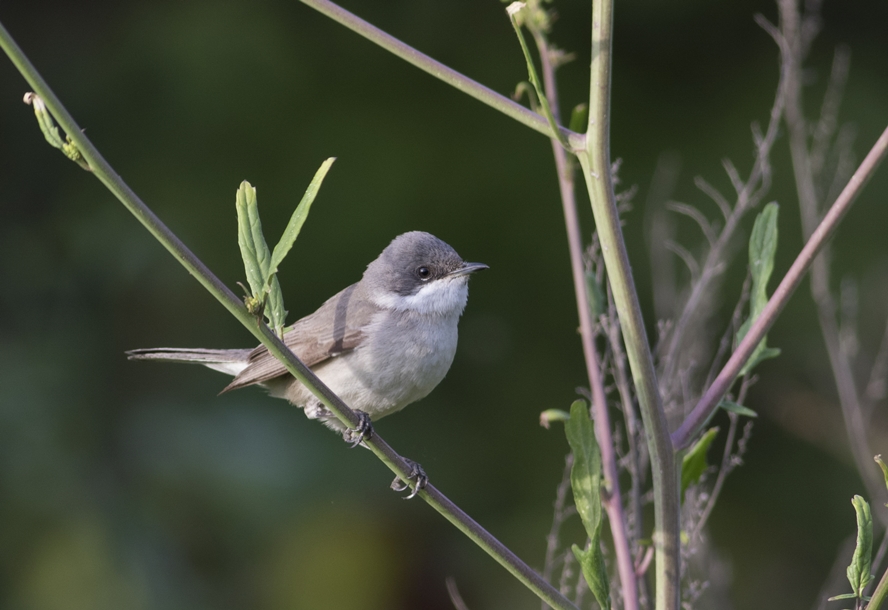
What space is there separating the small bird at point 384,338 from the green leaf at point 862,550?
154 centimetres

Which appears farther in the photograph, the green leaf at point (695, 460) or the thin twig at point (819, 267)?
the thin twig at point (819, 267)

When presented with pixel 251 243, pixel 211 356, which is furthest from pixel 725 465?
pixel 211 356

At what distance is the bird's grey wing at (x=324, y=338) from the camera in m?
3.16

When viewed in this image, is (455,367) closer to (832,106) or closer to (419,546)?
(419,546)

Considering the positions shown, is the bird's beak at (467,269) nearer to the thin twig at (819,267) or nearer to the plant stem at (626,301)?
the thin twig at (819,267)

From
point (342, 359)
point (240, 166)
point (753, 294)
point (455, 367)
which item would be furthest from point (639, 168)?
point (753, 294)

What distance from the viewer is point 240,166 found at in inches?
194

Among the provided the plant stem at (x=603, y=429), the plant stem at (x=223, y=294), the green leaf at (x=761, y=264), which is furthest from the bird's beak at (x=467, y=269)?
the plant stem at (x=223, y=294)

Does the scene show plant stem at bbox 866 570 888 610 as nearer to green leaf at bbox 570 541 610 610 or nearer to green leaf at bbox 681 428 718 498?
green leaf at bbox 570 541 610 610

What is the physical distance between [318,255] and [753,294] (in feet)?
10.5

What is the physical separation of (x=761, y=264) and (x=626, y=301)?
2.05 feet

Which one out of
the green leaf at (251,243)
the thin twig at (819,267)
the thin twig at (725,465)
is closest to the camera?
the green leaf at (251,243)

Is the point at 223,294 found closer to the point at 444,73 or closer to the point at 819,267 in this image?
the point at 444,73

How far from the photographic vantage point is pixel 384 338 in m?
3.05
